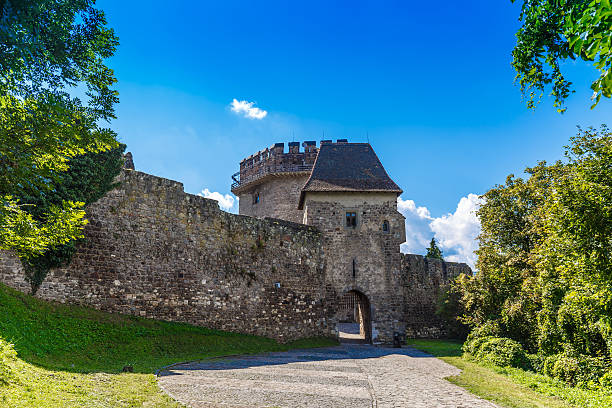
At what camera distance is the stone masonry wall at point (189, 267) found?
14.6 m

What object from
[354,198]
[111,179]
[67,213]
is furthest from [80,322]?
[354,198]

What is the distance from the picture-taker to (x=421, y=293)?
95.0 feet

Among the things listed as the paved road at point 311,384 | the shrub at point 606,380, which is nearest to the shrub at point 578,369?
the shrub at point 606,380

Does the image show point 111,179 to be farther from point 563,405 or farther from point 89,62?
point 563,405

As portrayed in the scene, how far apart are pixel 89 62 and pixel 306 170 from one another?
86.6ft

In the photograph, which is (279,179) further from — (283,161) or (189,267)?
(189,267)

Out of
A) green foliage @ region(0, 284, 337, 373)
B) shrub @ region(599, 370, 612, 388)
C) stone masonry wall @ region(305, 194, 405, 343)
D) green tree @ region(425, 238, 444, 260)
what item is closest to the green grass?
shrub @ region(599, 370, 612, 388)

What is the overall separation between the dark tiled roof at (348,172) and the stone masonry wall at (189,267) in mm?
3362

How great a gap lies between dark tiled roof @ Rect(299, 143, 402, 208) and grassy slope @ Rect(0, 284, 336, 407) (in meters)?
10.7

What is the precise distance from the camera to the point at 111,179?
1526 cm

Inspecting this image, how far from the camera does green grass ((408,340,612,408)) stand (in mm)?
9859

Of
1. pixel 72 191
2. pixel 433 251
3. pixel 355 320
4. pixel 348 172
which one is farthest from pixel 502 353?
pixel 433 251

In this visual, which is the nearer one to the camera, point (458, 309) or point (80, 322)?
point (80, 322)

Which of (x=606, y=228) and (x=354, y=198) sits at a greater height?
(x=354, y=198)
